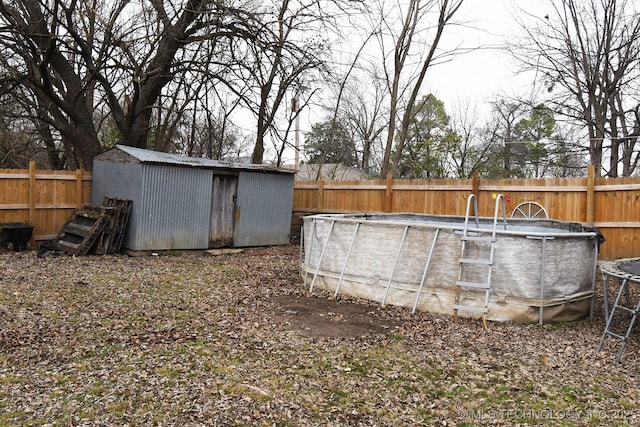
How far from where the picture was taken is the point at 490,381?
425 cm

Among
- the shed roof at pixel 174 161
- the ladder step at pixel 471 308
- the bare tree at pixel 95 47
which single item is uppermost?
the bare tree at pixel 95 47

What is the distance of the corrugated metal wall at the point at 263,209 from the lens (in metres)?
12.0

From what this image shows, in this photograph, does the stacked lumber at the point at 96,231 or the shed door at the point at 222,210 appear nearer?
the stacked lumber at the point at 96,231

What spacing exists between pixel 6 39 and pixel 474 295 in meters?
11.5

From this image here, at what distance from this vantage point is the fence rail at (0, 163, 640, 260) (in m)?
8.48

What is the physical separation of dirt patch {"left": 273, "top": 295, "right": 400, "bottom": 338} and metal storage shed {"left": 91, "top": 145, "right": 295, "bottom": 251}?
15.3 ft

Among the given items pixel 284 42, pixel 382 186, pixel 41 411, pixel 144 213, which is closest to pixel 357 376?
pixel 41 411

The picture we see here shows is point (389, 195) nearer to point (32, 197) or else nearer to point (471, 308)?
point (471, 308)

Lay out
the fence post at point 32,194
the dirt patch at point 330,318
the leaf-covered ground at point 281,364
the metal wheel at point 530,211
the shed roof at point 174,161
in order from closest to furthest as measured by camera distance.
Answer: the leaf-covered ground at point 281,364 → the dirt patch at point 330,318 → the metal wheel at point 530,211 → the shed roof at point 174,161 → the fence post at point 32,194

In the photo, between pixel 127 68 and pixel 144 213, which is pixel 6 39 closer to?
pixel 127 68

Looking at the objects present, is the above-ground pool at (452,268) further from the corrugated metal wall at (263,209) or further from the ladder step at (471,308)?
the corrugated metal wall at (263,209)

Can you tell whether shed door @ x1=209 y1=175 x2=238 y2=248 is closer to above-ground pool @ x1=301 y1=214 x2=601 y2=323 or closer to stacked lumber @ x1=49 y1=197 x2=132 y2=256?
stacked lumber @ x1=49 y1=197 x2=132 y2=256

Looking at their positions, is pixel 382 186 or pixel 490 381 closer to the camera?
pixel 490 381

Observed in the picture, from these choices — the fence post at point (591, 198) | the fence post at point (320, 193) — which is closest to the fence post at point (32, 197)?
the fence post at point (320, 193)
